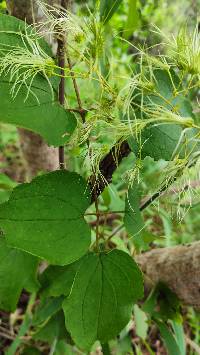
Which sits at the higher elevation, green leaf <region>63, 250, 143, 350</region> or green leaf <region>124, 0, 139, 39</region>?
green leaf <region>124, 0, 139, 39</region>

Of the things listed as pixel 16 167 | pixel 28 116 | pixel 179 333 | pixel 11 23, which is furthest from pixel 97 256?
pixel 16 167

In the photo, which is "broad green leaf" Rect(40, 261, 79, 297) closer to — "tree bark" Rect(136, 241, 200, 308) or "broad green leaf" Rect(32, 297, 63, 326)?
"broad green leaf" Rect(32, 297, 63, 326)

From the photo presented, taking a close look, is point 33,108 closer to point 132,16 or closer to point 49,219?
point 49,219

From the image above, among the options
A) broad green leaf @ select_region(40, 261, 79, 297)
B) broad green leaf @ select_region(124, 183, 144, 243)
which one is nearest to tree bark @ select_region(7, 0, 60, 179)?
broad green leaf @ select_region(40, 261, 79, 297)

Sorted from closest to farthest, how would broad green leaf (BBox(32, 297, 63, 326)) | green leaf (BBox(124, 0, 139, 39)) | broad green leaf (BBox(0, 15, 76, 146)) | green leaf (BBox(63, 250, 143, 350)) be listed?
broad green leaf (BBox(0, 15, 76, 146)) → green leaf (BBox(63, 250, 143, 350)) → green leaf (BBox(124, 0, 139, 39)) → broad green leaf (BBox(32, 297, 63, 326))

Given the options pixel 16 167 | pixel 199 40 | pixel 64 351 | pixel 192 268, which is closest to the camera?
pixel 199 40

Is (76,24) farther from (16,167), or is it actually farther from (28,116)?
(16,167)
